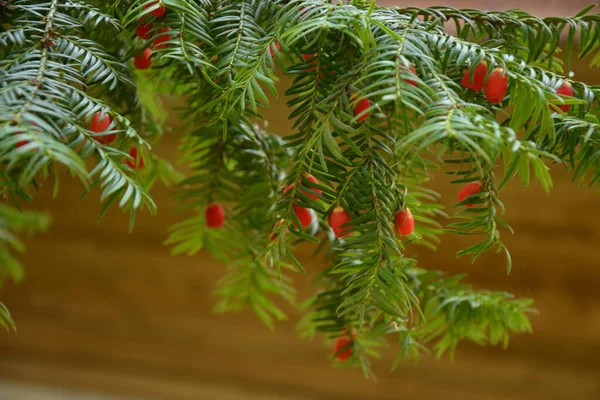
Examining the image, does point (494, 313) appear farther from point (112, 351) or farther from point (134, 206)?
point (112, 351)

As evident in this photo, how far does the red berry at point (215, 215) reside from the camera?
2.10 ft

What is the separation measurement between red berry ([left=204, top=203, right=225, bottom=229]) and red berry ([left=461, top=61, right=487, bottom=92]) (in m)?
0.32

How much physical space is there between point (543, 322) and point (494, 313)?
0.80 metres

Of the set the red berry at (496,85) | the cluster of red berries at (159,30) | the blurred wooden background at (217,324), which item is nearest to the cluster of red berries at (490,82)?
the red berry at (496,85)

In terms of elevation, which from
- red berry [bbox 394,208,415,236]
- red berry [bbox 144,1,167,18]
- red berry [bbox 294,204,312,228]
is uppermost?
red berry [bbox 144,1,167,18]

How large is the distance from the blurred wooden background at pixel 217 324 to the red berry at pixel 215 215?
0.63m

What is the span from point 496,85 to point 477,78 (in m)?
0.02

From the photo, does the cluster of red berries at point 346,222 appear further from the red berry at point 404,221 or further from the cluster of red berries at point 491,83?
the cluster of red berries at point 491,83

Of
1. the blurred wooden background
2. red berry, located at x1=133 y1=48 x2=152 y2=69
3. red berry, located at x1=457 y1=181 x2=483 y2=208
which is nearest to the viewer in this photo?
red berry, located at x1=457 y1=181 x2=483 y2=208

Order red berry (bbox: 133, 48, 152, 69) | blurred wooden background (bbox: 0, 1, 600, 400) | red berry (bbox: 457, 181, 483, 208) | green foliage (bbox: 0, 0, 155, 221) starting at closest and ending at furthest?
green foliage (bbox: 0, 0, 155, 221) → red berry (bbox: 457, 181, 483, 208) → red berry (bbox: 133, 48, 152, 69) → blurred wooden background (bbox: 0, 1, 600, 400)

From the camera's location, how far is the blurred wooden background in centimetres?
125

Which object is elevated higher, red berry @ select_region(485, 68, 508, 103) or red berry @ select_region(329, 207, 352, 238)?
red berry @ select_region(485, 68, 508, 103)

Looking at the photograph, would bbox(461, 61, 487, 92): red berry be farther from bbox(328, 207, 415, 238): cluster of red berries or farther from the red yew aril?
the red yew aril

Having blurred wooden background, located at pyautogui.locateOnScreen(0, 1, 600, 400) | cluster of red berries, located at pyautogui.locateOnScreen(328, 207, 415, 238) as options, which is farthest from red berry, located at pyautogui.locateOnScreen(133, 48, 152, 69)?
blurred wooden background, located at pyautogui.locateOnScreen(0, 1, 600, 400)
